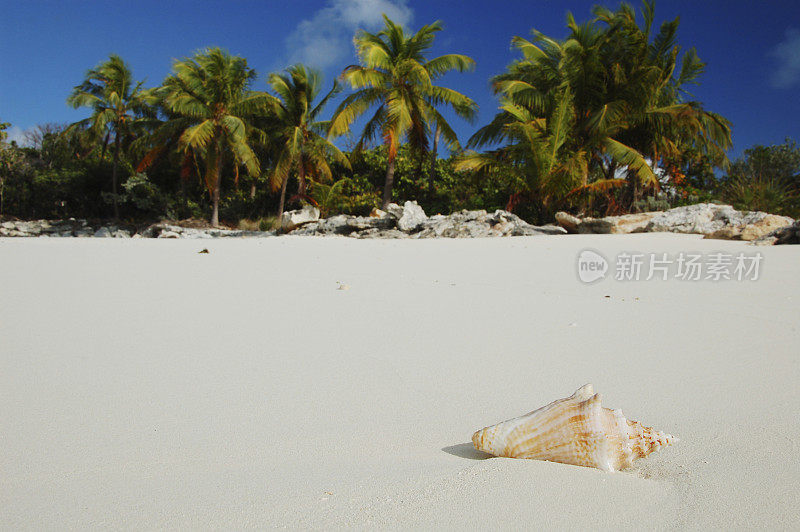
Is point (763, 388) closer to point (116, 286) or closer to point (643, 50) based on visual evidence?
point (116, 286)

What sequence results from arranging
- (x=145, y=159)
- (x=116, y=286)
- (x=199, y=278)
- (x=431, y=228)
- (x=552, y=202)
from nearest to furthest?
1. (x=116, y=286)
2. (x=199, y=278)
3. (x=431, y=228)
4. (x=552, y=202)
5. (x=145, y=159)

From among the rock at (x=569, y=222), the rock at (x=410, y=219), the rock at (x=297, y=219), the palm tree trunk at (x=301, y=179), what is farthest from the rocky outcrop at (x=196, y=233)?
the rock at (x=569, y=222)

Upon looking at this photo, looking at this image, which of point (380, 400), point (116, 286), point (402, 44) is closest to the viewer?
point (380, 400)

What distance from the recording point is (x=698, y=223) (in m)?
7.88

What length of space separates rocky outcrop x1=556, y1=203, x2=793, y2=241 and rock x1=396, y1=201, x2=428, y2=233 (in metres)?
2.93

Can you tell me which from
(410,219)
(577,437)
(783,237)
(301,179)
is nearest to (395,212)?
(410,219)

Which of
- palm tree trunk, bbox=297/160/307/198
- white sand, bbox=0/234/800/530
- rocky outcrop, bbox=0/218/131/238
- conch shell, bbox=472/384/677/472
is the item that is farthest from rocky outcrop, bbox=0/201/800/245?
rocky outcrop, bbox=0/218/131/238

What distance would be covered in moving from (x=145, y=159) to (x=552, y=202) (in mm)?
14824

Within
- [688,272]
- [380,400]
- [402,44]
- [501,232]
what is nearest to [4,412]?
[380,400]

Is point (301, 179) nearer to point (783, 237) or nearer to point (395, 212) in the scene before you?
point (395, 212)

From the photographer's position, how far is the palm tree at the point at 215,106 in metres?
15.6

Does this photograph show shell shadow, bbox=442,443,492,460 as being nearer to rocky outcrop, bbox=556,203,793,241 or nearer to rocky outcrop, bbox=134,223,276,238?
rocky outcrop, bbox=556,203,793,241

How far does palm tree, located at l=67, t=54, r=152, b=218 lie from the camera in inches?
710

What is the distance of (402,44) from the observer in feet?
44.4
